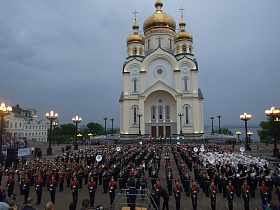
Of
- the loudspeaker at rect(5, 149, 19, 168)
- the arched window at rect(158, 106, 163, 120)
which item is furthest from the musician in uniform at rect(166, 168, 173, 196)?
the arched window at rect(158, 106, 163, 120)

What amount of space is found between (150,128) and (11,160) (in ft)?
93.5

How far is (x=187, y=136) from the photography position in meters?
40.4

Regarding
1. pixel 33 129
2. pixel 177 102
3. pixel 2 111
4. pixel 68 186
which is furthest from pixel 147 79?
pixel 33 129

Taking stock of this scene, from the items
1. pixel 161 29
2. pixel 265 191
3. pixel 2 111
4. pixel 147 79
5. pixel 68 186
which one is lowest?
pixel 68 186

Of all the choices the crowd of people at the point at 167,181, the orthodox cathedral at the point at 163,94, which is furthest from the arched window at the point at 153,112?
the crowd of people at the point at 167,181

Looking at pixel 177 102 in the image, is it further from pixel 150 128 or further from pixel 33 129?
pixel 33 129

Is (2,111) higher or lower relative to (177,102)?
lower

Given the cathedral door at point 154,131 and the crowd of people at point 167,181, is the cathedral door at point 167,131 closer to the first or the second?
the cathedral door at point 154,131

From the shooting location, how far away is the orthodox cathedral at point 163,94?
42.5m

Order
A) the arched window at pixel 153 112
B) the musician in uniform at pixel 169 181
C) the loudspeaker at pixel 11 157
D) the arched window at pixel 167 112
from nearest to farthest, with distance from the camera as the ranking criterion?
the musician in uniform at pixel 169 181
the loudspeaker at pixel 11 157
the arched window at pixel 167 112
the arched window at pixel 153 112

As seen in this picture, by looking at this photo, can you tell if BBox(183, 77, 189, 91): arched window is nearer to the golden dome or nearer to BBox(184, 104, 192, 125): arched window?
BBox(184, 104, 192, 125): arched window

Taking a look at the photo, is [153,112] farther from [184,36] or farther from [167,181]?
[167,181]

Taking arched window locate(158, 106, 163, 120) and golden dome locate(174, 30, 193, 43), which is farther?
golden dome locate(174, 30, 193, 43)

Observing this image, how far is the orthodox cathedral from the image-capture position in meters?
42.5
